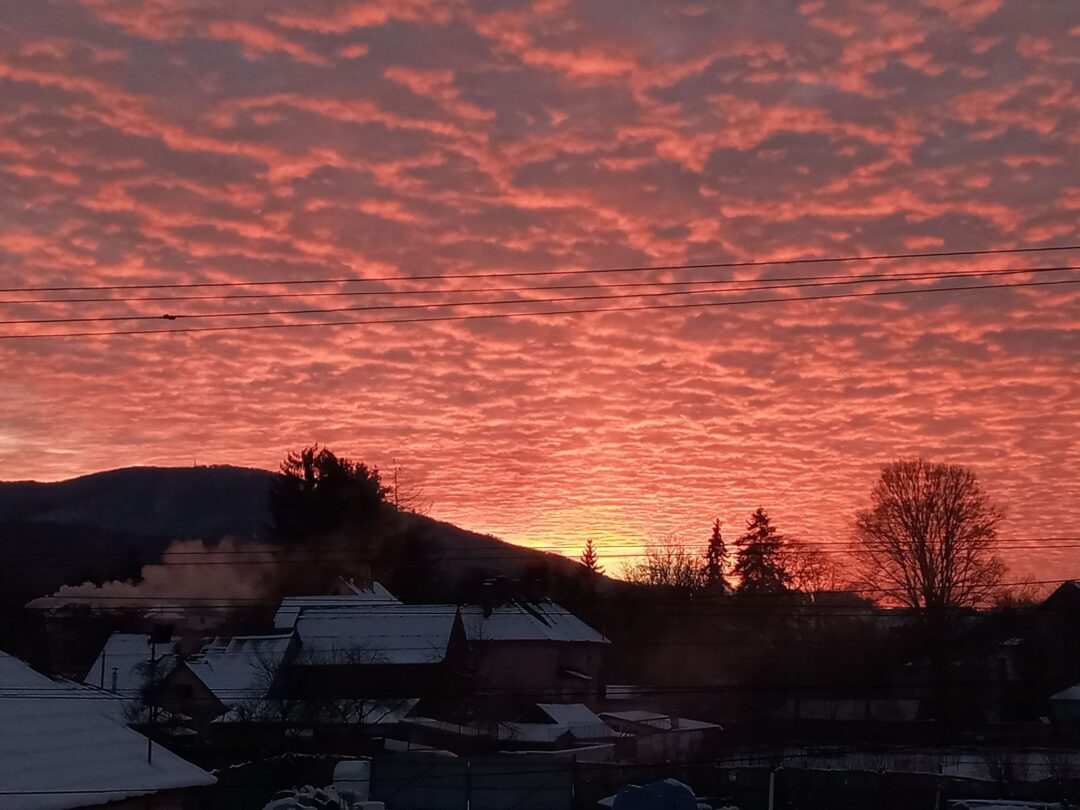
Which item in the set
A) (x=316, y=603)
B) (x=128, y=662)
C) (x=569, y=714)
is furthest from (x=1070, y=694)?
(x=128, y=662)

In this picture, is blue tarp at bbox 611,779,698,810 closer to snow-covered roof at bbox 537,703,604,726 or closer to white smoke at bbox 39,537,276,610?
snow-covered roof at bbox 537,703,604,726

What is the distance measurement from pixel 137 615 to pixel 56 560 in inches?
1068

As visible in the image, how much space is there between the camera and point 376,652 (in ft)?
195

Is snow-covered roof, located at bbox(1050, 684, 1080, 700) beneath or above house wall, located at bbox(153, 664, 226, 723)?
above

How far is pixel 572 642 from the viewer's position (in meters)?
69.9

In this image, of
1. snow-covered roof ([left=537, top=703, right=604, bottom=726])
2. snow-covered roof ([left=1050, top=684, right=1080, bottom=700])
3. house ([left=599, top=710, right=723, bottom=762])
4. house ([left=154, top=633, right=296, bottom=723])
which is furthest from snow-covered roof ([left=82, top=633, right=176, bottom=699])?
snow-covered roof ([left=1050, top=684, right=1080, bottom=700])

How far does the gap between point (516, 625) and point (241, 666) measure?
17.1 metres

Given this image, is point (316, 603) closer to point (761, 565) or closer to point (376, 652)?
point (376, 652)

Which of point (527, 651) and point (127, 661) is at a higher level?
point (527, 651)

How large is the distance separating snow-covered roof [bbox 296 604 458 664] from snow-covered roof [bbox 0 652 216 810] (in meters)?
32.9

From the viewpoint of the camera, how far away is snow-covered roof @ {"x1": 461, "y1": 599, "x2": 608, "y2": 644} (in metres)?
65.9

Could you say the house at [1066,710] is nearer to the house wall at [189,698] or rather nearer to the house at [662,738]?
the house at [662,738]

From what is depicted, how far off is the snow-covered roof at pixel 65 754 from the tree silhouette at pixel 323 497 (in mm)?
56292

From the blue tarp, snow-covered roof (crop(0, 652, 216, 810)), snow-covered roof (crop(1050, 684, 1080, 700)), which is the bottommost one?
the blue tarp
